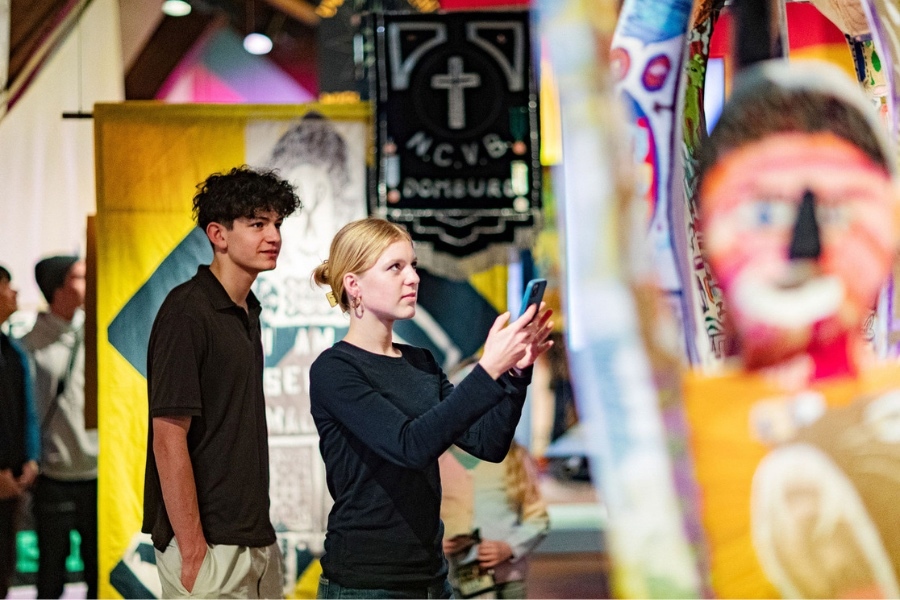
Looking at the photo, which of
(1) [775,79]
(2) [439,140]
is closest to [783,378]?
(1) [775,79]

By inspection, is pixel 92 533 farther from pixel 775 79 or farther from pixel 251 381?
pixel 775 79

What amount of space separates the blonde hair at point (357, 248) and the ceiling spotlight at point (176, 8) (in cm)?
146

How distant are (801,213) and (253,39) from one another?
171cm

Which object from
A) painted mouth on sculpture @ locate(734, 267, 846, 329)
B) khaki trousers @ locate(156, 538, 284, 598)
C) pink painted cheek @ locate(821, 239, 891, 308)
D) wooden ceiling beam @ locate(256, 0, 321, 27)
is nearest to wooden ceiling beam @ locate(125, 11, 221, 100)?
wooden ceiling beam @ locate(256, 0, 321, 27)

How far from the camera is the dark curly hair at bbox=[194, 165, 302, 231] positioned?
2.21 metres

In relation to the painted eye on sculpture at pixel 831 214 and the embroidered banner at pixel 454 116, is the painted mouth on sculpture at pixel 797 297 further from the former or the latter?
the embroidered banner at pixel 454 116

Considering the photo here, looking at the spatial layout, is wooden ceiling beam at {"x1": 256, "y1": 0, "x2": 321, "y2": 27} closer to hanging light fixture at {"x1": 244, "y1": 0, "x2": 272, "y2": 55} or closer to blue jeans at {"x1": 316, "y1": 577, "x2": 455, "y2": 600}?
hanging light fixture at {"x1": 244, "y1": 0, "x2": 272, "y2": 55}

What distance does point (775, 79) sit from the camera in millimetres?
2570

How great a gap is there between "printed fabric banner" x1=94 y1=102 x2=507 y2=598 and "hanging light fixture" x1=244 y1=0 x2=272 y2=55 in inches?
7.0

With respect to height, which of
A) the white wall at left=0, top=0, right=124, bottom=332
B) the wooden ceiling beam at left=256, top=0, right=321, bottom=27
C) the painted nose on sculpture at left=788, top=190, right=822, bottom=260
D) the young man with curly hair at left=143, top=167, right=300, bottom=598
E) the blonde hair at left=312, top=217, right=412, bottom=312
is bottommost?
the young man with curly hair at left=143, top=167, right=300, bottom=598

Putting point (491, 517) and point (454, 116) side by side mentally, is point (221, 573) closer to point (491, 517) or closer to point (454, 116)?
point (491, 517)

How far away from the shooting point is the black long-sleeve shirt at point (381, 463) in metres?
1.51

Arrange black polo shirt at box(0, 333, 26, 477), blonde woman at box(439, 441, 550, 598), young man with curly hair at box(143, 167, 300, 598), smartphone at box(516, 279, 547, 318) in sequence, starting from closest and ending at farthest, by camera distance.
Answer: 1. smartphone at box(516, 279, 547, 318)
2. young man with curly hair at box(143, 167, 300, 598)
3. blonde woman at box(439, 441, 550, 598)
4. black polo shirt at box(0, 333, 26, 477)

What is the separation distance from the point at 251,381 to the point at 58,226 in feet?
3.93
